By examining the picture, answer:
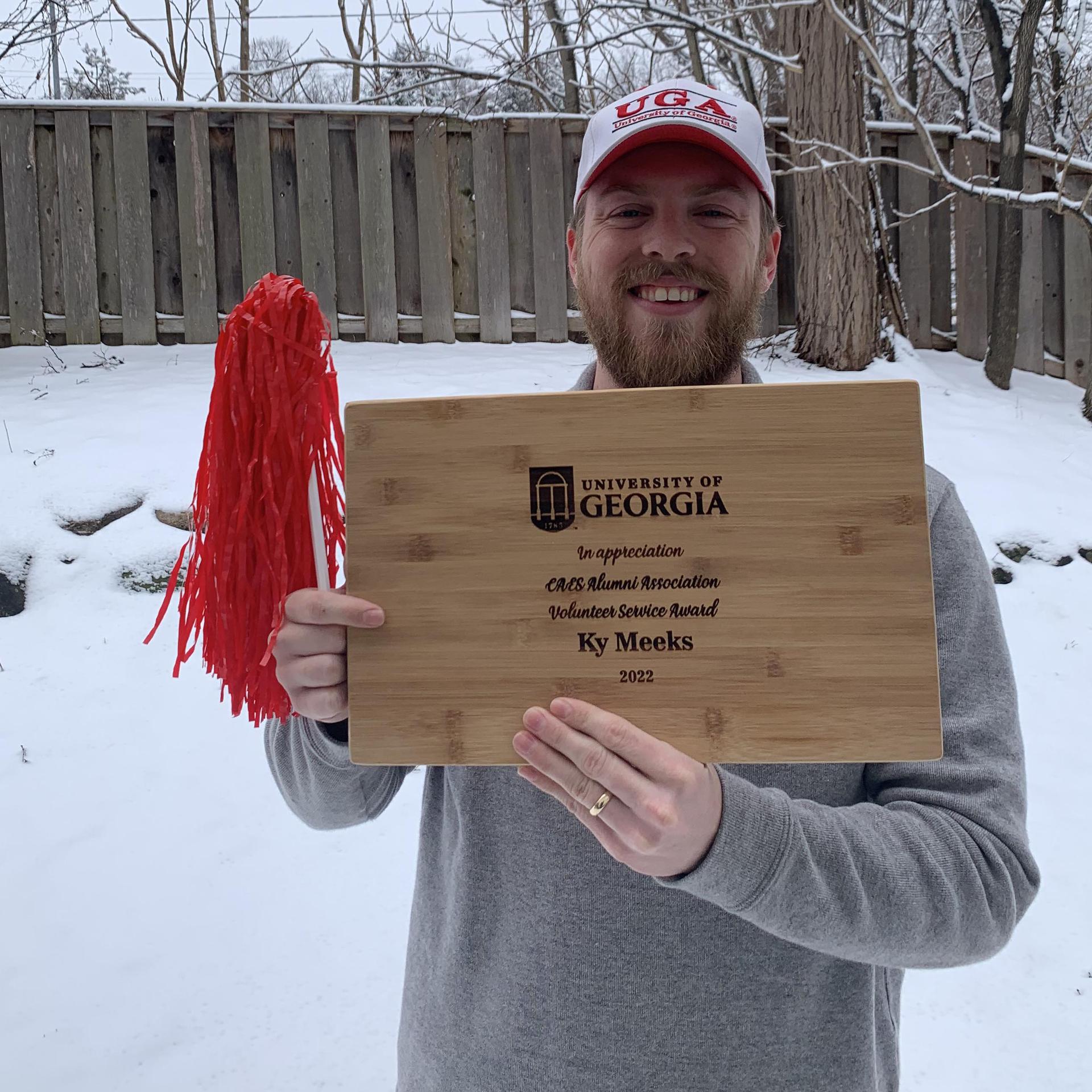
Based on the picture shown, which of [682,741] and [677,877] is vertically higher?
[682,741]

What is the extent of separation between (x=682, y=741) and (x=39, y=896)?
2389 millimetres

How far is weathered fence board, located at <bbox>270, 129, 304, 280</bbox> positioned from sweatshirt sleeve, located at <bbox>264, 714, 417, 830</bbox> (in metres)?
4.60

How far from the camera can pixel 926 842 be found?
39.8 inches

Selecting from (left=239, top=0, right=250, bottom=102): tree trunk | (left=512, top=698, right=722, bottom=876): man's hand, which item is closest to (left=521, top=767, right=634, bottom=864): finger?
(left=512, top=698, right=722, bottom=876): man's hand

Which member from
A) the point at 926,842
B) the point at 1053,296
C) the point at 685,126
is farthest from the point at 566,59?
the point at 926,842

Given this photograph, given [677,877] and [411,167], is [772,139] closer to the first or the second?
[411,167]

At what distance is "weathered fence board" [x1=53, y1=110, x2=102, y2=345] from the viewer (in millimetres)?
5164

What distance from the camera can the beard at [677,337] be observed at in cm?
133

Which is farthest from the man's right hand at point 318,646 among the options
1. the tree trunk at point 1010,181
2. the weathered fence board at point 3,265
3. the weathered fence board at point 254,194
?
the weathered fence board at point 3,265

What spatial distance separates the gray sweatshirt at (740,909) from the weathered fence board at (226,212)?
4.73 meters

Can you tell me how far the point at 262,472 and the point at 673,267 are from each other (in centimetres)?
67

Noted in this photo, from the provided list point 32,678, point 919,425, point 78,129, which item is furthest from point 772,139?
point 919,425

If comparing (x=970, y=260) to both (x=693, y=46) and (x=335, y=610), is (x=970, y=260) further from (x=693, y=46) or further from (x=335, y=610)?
(x=335, y=610)

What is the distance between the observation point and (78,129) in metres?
5.16
